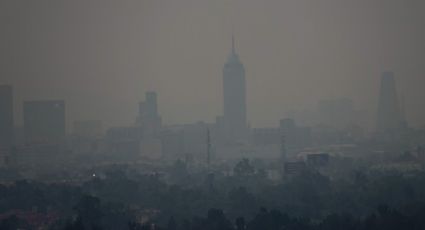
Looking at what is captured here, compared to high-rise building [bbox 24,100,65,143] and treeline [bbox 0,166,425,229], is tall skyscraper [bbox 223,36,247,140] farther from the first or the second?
treeline [bbox 0,166,425,229]

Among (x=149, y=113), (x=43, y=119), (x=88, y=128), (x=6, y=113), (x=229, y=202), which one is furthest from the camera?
(x=88, y=128)

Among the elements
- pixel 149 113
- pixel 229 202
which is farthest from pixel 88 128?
pixel 229 202

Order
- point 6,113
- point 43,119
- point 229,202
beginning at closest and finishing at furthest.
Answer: point 229,202
point 6,113
point 43,119

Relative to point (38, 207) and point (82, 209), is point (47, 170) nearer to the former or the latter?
point (38, 207)

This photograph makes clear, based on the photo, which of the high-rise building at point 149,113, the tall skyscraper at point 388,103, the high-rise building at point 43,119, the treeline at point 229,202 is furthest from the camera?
the tall skyscraper at point 388,103

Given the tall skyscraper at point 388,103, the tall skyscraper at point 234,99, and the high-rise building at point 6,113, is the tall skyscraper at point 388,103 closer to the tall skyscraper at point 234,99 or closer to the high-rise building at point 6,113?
the tall skyscraper at point 234,99

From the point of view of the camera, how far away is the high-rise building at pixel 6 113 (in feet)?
359

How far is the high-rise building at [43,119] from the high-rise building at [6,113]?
1.42m

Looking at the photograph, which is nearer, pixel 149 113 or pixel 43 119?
pixel 43 119

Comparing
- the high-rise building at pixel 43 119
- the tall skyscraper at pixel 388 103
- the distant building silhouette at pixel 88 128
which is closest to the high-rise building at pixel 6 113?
the high-rise building at pixel 43 119

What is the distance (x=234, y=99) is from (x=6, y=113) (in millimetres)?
23936

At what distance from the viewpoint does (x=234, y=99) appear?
121 metres

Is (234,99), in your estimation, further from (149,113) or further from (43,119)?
(43,119)

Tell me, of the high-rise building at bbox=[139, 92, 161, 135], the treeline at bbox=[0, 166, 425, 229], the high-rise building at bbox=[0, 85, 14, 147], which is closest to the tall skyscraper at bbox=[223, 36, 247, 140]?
the high-rise building at bbox=[139, 92, 161, 135]
